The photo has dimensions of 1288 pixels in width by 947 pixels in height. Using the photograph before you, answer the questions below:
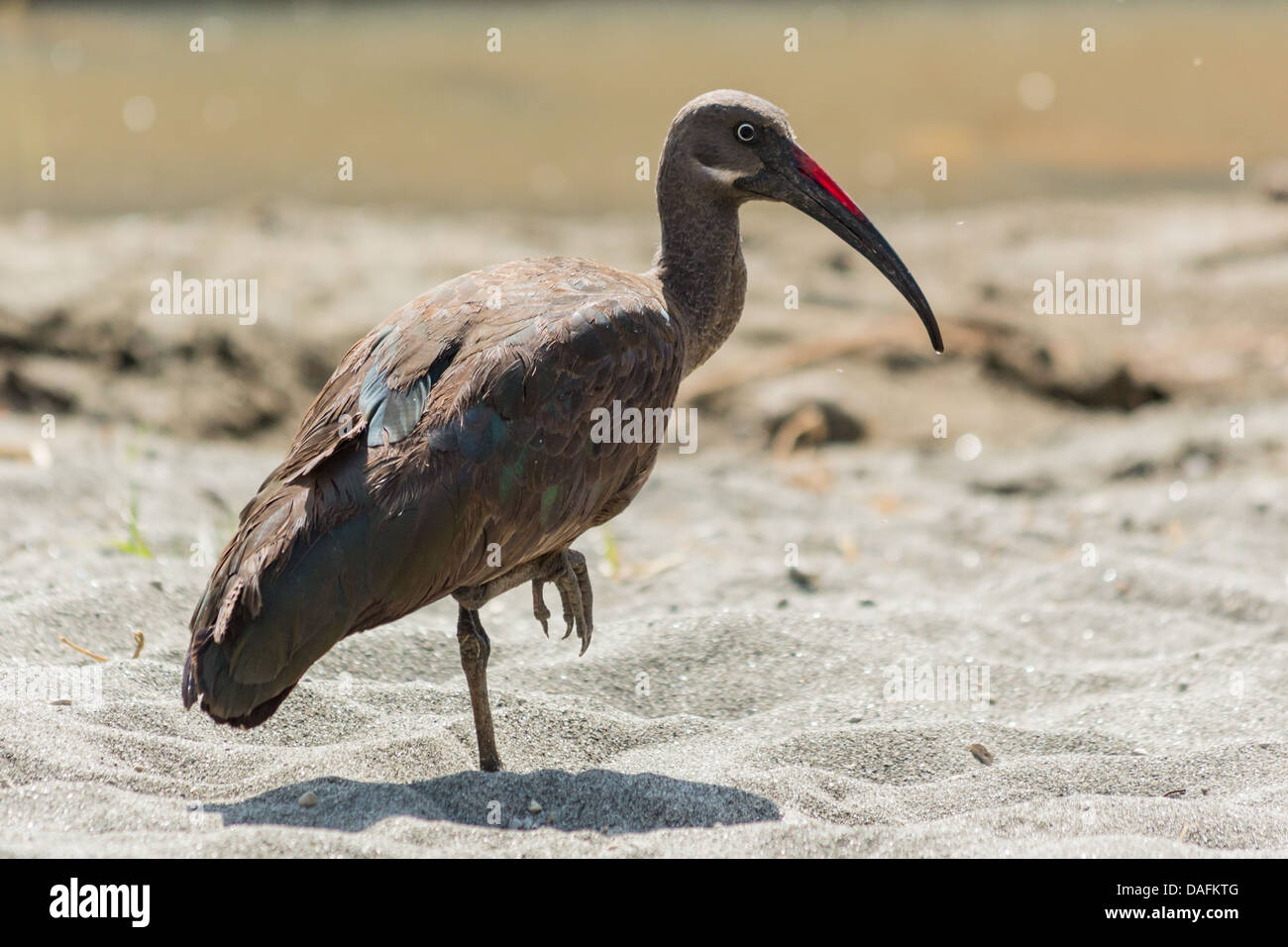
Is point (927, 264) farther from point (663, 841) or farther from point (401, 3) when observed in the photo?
point (401, 3)

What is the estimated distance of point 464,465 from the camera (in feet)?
13.0

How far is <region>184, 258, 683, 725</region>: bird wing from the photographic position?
12.3 ft

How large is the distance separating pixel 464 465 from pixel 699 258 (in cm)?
142

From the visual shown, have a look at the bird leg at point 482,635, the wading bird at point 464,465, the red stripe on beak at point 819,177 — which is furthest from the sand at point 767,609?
the red stripe on beak at point 819,177

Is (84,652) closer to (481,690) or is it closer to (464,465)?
(481,690)

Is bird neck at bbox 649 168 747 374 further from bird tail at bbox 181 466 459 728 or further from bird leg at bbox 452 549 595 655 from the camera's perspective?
bird tail at bbox 181 466 459 728

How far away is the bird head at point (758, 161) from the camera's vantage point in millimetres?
4898

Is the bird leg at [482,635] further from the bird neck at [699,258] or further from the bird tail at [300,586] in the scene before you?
the bird neck at [699,258]

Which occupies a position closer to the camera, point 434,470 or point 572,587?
point 434,470

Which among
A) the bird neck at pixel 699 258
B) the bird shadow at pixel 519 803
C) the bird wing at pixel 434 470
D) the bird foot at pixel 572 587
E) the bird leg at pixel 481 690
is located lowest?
the bird shadow at pixel 519 803

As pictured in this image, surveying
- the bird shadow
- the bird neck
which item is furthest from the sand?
the bird neck

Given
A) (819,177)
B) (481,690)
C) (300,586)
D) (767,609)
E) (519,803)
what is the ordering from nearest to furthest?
(300,586), (519,803), (481,690), (819,177), (767,609)

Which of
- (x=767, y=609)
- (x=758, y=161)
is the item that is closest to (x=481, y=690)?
(x=767, y=609)

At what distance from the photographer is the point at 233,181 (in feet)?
40.4
